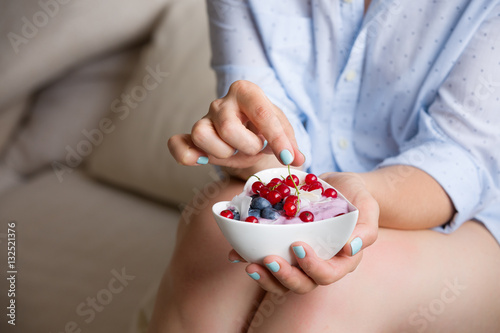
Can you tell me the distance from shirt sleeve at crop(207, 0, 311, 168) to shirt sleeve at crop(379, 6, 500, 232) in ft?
0.76

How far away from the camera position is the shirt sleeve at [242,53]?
98 centimetres

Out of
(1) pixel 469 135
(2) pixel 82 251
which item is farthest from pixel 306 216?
(2) pixel 82 251

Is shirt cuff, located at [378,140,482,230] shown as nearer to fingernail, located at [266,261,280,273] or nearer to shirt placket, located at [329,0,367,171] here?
shirt placket, located at [329,0,367,171]

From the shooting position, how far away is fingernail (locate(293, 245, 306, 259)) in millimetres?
618

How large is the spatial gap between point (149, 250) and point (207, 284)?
1.99 feet

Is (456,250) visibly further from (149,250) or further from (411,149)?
(149,250)

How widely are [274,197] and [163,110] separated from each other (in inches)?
39.0

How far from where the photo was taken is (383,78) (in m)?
0.96

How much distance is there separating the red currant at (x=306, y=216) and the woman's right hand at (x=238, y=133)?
0.07 metres

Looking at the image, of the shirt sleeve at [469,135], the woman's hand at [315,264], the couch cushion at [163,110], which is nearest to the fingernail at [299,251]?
the woman's hand at [315,264]

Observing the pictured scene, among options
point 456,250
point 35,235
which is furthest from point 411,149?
point 35,235

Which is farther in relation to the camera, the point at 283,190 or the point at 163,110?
the point at 163,110

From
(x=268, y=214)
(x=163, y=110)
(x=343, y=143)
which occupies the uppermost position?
(x=268, y=214)

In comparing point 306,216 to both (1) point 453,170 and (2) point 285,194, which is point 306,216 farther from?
(1) point 453,170
